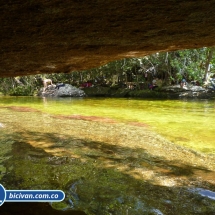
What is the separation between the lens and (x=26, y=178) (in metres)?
3.65

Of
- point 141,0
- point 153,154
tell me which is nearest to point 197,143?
point 153,154

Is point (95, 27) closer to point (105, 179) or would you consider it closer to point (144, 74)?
point (105, 179)

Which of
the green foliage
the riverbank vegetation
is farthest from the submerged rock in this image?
the riverbank vegetation

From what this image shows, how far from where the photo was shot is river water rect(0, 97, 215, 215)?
3.06 m

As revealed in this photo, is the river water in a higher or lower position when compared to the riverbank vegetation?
lower

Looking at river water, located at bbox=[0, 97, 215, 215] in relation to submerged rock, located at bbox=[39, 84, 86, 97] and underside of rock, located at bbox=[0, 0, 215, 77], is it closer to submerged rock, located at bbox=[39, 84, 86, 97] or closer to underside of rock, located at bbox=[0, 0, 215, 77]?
underside of rock, located at bbox=[0, 0, 215, 77]

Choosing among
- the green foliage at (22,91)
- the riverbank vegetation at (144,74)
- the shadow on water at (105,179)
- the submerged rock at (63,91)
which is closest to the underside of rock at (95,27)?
the shadow on water at (105,179)

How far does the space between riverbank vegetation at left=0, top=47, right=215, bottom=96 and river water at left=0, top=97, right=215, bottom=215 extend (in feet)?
39.7

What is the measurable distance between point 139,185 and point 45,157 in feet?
6.43

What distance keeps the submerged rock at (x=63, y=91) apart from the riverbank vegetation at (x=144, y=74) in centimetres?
251

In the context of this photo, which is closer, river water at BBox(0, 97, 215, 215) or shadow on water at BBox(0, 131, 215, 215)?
shadow on water at BBox(0, 131, 215, 215)

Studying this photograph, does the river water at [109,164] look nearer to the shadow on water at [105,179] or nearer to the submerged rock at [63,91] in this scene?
the shadow on water at [105,179]

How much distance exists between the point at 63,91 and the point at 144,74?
7.47 m

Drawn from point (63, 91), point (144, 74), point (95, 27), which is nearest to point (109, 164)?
point (95, 27)
